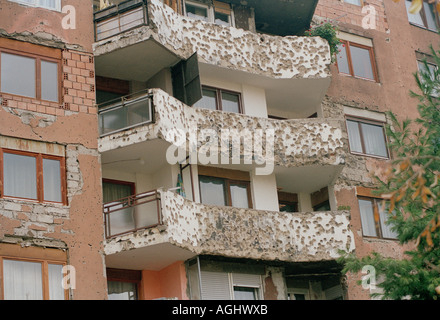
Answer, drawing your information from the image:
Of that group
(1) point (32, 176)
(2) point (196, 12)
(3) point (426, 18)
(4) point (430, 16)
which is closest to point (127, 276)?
(1) point (32, 176)

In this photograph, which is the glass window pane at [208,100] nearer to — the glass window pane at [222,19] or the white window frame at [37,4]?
the glass window pane at [222,19]

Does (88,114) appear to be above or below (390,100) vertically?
below

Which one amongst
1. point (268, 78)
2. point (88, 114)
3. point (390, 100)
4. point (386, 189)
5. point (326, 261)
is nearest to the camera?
point (386, 189)

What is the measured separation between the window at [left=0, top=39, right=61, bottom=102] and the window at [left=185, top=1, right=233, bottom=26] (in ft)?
20.6

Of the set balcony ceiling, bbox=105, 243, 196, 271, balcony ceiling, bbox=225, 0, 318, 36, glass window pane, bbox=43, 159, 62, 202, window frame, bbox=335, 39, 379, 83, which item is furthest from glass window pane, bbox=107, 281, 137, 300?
window frame, bbox=335, 39, 379, 83

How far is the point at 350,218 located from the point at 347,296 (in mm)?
2349

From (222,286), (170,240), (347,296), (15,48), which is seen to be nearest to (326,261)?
(347,296)

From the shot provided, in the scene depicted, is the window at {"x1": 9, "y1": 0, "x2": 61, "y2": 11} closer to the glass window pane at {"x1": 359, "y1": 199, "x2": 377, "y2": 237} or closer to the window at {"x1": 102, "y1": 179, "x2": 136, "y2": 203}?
the window at {"x1": 102, "y1": 179, "x2": 136, "y2": 203}

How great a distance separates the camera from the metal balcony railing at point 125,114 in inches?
962

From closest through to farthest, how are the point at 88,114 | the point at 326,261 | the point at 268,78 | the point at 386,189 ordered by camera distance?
the point at 386,189
the point at 88,114
the point at 326,261
the point at 268,78

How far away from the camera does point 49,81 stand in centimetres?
2386

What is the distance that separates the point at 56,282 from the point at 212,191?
6.33 metres

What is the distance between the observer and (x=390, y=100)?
3100 cm

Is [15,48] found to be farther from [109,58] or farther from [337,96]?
[337,96]
